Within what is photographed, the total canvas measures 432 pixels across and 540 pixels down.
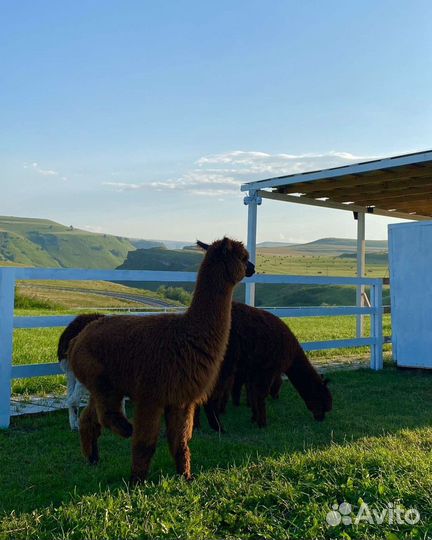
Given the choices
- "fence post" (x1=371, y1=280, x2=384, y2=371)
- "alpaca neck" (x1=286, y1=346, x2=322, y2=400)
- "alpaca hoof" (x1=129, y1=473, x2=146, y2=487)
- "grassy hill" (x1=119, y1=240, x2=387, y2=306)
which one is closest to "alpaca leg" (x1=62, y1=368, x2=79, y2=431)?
"alpaca hoof" (x1=129, y1=473, x2=146, y2=487)

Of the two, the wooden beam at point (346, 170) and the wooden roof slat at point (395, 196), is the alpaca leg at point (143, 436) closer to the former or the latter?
the wooden beam at point (346, 170)

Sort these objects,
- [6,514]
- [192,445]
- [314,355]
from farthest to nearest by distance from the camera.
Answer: [314,355], [192,445], [6,514]

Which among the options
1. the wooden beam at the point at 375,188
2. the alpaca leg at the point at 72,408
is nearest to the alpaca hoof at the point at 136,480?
the alpaca leg at the point at 72,408

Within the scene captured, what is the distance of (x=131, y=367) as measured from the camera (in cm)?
380

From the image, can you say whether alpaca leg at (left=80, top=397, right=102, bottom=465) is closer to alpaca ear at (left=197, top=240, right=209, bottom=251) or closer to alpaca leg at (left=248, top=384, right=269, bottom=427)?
alpaca ear at (left=197, top=240, right=209, bottom=251)

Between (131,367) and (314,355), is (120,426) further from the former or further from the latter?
(314,355)

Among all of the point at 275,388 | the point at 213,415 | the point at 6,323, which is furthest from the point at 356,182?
the point at 6,323

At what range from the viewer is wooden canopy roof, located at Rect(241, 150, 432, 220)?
931 centimetres

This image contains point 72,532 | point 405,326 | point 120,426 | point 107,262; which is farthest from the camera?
point 107,262

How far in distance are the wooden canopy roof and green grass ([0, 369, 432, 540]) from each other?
4.90 meters

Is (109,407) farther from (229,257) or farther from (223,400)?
(223,400)

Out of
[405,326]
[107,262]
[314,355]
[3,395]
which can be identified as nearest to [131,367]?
[3,395]

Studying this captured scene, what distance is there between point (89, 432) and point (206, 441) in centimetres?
116

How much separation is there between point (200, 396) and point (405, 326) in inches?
265
